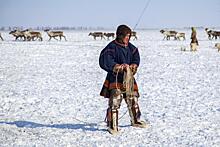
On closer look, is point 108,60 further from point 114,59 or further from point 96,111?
point 96,111

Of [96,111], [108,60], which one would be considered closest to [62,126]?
[96,111]

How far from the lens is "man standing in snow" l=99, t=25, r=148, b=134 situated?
5598 millimetres

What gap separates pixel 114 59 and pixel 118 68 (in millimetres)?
185

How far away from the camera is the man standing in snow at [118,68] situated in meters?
5.60

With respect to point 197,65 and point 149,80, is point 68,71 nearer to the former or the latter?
point 149,80

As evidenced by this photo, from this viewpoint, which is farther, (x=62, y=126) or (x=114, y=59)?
(x=62, y=126)

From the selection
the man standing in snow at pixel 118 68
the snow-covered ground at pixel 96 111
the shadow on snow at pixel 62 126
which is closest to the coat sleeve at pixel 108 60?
the man standing in snow at pixel 118 68

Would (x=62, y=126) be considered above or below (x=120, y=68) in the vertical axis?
below

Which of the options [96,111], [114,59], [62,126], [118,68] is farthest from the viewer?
[96,111]

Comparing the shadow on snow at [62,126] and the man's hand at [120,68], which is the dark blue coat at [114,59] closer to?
the man's hand at [120,68]

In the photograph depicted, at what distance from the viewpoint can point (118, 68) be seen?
18.2ft

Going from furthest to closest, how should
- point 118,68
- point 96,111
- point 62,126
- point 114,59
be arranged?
1. point 96,111
2. point 62,126
3. point 114,59
4. point 118,68

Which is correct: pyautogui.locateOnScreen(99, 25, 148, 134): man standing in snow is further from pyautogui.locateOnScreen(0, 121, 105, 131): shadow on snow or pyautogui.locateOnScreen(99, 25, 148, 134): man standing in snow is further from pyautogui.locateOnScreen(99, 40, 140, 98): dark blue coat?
pyautogui.locateOnScreen(0, 121, 105, 131): shadow on snow

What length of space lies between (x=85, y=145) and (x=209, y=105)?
3.38 meters
